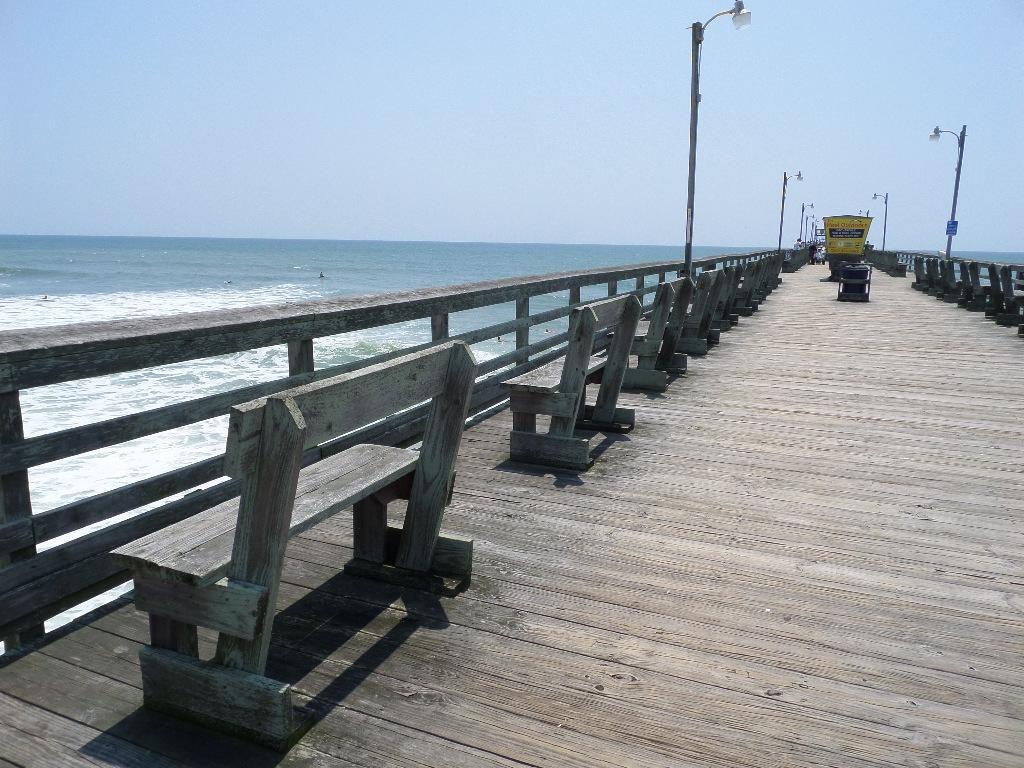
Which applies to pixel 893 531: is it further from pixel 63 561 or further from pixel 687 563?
pixel 63 561

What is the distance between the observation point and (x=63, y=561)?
2.75 metres

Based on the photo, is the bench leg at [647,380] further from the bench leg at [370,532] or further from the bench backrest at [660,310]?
the bench leg at [370,532]

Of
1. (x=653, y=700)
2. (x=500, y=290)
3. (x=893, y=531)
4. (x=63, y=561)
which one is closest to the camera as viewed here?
(x=653, y=700)

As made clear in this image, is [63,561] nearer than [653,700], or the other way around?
[653,700]

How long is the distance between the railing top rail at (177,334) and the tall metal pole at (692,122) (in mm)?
9971

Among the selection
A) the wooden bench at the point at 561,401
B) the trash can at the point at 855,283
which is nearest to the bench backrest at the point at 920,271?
the trash can at the point at 855,283

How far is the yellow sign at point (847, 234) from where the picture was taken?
35.7 meters

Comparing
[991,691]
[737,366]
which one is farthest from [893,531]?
[737,366]

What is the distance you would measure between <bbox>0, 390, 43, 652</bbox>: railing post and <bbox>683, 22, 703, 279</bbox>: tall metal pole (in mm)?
12028

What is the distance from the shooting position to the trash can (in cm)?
1862

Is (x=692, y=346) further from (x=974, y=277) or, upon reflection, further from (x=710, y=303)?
(x=974, y=277)

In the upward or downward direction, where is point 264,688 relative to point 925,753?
upward

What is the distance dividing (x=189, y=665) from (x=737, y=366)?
296 inches

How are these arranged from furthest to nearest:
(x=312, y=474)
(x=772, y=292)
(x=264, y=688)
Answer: (x=772, y=292) → (x=312, y=474) → (x=264, y=688)
